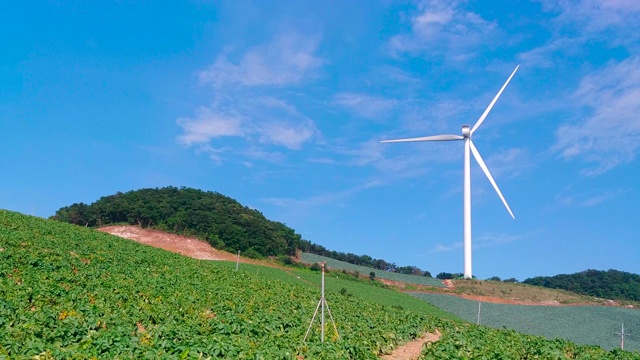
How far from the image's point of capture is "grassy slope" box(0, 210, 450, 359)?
14.2 metres

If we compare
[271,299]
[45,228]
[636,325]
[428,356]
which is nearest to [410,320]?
[271,299]

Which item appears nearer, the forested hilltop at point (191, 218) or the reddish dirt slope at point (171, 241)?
the reddish dirt slope at point (171, 241)

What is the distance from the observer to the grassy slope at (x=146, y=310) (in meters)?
14.2

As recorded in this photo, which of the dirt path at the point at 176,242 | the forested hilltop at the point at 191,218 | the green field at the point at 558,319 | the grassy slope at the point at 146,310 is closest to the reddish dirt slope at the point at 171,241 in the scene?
the dirt path at the point at 176,242

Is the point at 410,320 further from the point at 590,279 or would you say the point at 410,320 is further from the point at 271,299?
the point at 590,279

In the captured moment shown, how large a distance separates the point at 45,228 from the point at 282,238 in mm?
63247

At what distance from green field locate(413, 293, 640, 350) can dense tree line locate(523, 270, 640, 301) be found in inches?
2369

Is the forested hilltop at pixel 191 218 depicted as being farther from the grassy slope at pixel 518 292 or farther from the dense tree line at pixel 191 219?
the grassy slope at pixel 518 292

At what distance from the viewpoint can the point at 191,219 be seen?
9550 centimetres

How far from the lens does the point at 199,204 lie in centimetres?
10362

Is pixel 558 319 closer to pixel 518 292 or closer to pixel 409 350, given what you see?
pixel 518 292

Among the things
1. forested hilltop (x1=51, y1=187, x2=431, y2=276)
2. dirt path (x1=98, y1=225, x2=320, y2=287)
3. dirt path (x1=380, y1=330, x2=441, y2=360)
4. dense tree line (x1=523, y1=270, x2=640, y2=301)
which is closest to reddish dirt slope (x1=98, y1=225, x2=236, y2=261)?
dirt path (x1=98, y1=225, x2=320, y2=287)

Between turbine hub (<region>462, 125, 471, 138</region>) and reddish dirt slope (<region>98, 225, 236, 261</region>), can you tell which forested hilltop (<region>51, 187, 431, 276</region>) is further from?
turbine hub (<region>462, 125, 471, 138</region>)

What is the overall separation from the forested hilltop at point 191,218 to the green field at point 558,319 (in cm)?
3463
